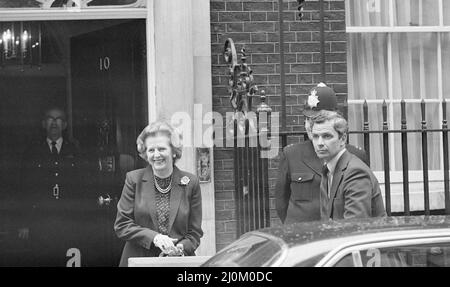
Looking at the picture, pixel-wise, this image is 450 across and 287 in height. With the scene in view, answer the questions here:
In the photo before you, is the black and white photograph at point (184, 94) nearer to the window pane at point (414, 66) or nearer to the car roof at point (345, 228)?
the window pane at point (414, 66)

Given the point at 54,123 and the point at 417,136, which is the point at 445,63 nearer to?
the point at 417,136

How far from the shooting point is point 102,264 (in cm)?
923

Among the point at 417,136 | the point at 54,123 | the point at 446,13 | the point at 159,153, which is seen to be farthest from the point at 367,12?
the point at 159,153

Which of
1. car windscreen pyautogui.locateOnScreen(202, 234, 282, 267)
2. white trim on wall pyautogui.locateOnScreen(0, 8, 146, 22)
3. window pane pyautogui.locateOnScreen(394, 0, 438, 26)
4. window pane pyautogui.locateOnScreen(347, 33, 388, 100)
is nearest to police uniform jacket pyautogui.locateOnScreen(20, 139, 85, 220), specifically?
white trim on wall pyautogui.locateOnScreen(0, 8, 146, 22)

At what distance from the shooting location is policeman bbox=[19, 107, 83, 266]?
367 inches

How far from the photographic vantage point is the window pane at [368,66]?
9.59 meters

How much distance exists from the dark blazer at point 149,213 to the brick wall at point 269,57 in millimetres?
2317

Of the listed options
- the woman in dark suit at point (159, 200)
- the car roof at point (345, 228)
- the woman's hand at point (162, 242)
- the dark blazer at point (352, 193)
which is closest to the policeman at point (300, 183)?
the dark blazer at point (352, 193)

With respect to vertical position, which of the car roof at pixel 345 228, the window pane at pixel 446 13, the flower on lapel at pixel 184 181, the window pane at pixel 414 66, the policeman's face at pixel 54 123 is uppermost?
the window pane at pixel 446 13

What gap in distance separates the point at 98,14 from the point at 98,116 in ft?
3.22

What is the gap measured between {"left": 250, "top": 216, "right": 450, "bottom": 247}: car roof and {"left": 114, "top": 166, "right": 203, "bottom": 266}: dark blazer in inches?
72.8

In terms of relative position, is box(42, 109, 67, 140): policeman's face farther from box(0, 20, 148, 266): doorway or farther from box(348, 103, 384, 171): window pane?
box(348, 103, 384, 171): window pane
